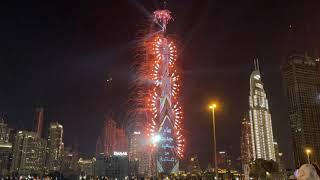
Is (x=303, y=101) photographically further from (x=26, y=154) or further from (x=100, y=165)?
(x=26, y=154)

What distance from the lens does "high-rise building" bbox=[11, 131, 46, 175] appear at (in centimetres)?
17950

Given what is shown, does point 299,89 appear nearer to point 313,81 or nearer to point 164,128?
point 313,81

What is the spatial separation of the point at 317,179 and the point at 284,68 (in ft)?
649

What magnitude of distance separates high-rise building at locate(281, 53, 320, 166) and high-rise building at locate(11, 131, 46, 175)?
13153 centimetres

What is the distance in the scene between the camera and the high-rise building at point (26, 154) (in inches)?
7067

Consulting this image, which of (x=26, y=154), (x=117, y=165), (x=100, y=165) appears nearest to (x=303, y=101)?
(x=117, y=165)

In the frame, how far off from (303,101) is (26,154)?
472 ft

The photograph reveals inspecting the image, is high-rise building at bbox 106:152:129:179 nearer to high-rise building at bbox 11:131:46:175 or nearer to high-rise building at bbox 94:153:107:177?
high-rise building at bbox 94:153:107:177

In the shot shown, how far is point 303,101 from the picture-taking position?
17725cm

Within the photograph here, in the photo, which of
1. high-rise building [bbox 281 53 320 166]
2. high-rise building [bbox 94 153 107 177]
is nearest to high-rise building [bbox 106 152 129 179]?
high-rise building [bbox 94 153 107 177]

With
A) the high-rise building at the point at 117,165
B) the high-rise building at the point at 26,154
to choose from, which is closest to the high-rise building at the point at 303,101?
the high-rise building at the point at 117,165

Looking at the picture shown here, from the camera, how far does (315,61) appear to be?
622ft

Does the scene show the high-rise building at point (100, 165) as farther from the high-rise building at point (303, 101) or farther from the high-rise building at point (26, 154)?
the high-rise building at point (303, 101)

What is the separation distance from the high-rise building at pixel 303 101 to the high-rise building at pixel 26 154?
13153 cm
